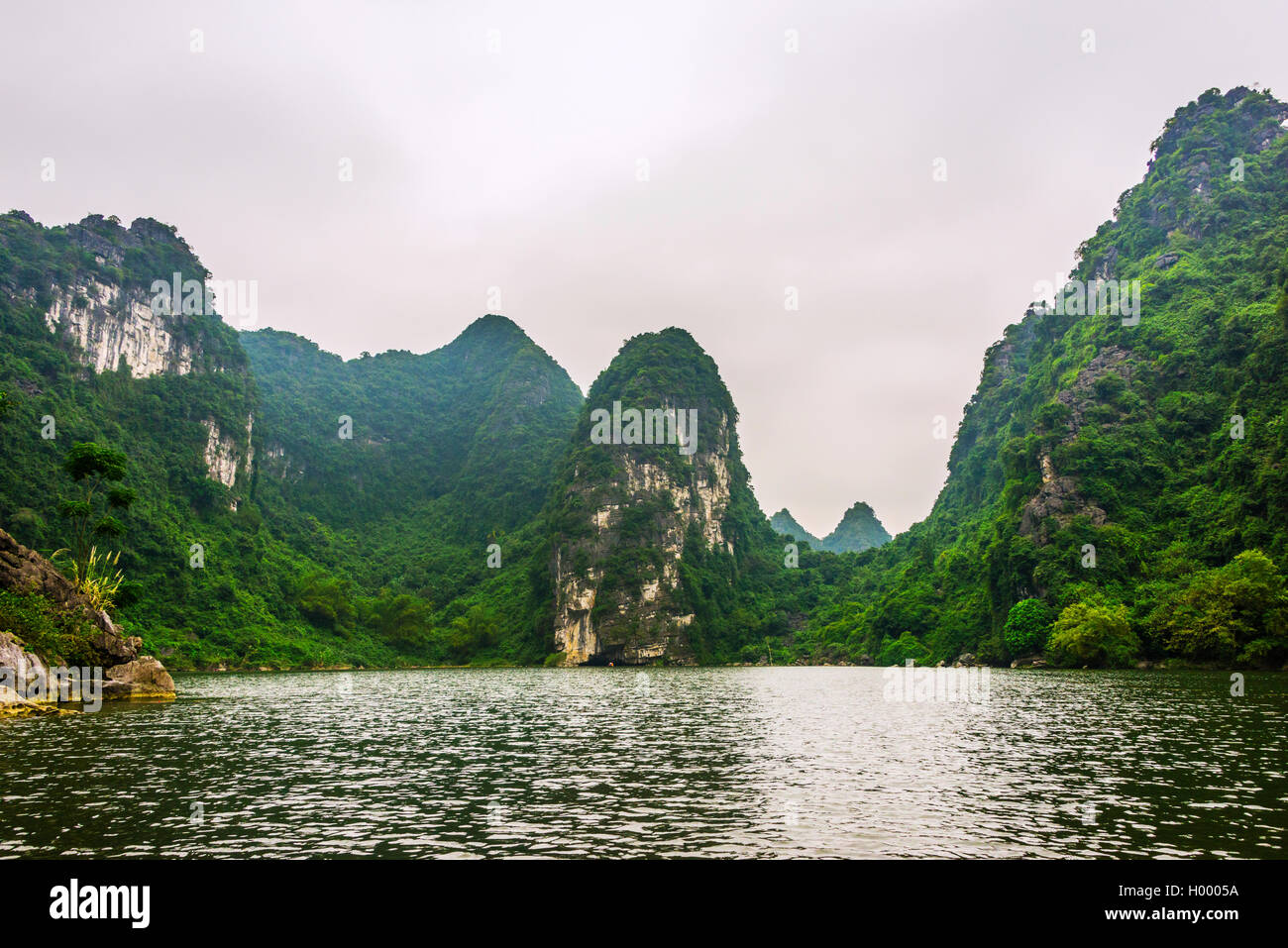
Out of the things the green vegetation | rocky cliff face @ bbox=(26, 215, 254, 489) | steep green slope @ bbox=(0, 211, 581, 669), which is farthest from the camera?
rocky cliff face @ bbox=(26, 215, 254, 489)

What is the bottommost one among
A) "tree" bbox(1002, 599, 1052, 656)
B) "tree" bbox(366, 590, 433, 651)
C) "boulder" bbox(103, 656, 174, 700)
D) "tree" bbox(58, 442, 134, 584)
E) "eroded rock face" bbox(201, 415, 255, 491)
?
"tree" bbox(366, 590, 433, 651)

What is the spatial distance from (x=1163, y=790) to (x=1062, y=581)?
84.8 meters

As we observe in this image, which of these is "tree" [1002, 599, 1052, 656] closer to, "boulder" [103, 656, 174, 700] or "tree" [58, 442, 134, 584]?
"boulder" [103, 656, 174, 700]

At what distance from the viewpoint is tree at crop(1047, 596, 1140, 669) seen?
75.0 m

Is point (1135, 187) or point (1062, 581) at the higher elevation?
point (1135, 187)

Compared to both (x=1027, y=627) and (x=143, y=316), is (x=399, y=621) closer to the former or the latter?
(x=143, y=316)

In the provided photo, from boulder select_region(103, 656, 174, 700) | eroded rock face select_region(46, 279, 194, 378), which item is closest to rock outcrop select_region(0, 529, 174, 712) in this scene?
boulder select_region(103, 656, 174, 700)

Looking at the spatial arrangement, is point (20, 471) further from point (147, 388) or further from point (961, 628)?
point (961, 628)

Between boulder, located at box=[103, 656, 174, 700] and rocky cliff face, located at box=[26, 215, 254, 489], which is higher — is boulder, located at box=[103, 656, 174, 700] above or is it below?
below

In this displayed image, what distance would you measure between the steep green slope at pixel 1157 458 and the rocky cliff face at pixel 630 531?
116 ft

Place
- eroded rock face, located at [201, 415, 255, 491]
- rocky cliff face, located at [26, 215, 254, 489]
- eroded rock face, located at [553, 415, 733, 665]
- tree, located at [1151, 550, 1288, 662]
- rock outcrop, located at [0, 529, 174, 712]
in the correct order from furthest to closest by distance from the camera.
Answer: eroded rock face, located at [553, 415, 733, 665] < eroded rock face, located at [201, 415, 255, 491] < rocky cliff face, located at [26, 215, 254, 489] < tree, located at [1151, 550, 1288, 662] < rock outcrop, located at [0, 529, 174, 712]

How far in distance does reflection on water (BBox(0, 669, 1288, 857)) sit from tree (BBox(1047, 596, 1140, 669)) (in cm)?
4001

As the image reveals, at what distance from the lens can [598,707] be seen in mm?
46250
